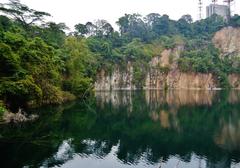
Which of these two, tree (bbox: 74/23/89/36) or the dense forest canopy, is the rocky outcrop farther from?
tree (bbox: 74/23/89/36)

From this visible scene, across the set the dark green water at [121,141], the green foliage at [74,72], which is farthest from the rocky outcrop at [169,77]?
the dark green water at [121,141]

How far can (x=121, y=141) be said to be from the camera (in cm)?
3080

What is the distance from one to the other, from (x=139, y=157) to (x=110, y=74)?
78.9 meters

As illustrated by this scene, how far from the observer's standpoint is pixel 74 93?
63.6 m

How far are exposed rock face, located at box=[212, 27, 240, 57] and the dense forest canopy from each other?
2319mm

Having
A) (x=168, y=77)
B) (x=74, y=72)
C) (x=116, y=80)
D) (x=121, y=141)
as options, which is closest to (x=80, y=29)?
(x=116, y=80)

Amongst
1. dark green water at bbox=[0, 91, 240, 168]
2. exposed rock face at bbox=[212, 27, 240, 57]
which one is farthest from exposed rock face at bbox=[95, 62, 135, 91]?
dark green water at bbox=[0, 91, 240, 168]

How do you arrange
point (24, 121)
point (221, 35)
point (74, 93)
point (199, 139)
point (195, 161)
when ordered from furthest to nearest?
point (221, 35)
point (74, 93)
point (24, 121)
point (199, 139)
point (195, 161)

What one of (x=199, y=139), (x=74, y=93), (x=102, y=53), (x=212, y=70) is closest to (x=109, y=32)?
(x=102, y=53)

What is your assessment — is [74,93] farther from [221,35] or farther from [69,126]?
[221,35]

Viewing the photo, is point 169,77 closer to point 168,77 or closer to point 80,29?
point 168,77

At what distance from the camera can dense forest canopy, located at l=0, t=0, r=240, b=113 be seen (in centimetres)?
3819

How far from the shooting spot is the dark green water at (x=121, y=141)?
24.1 m

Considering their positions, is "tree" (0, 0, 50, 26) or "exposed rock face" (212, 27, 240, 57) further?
"exposed rock face" (212, 27, 240, 57)
